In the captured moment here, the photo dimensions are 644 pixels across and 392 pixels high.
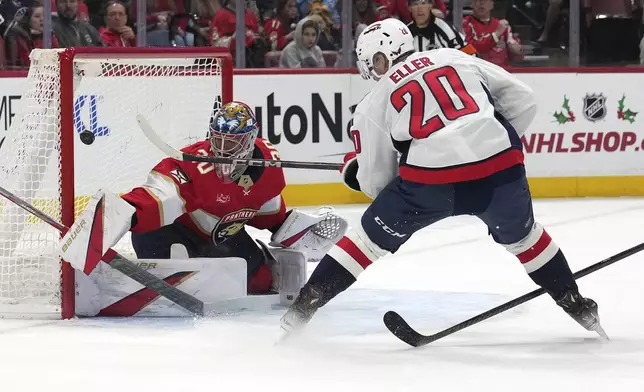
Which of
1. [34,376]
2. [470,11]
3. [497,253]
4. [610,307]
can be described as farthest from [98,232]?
[470,11]

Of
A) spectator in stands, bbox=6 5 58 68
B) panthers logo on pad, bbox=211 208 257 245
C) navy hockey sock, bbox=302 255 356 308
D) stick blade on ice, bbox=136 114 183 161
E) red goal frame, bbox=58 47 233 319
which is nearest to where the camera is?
navy hockey sock, bbox=302 255 356 308

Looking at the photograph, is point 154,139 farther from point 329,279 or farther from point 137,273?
point 329,279

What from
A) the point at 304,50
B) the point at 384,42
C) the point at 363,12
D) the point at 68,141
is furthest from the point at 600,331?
the point at 363,12

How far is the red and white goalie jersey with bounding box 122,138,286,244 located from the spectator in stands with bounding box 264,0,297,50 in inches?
118

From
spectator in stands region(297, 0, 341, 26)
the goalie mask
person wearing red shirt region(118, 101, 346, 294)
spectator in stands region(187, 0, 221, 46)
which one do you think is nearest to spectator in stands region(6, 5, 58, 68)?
spectator in stands region(187, 0, 221, 46)

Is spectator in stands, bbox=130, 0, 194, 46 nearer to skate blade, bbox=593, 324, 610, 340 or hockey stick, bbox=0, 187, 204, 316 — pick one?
hockey stick, bbox=0, 187, 204, 316

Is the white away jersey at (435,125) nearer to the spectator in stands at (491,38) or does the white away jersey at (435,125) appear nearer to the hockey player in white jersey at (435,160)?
the hockey player in white jersey at (435,160)

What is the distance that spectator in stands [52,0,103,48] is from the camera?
6.39m

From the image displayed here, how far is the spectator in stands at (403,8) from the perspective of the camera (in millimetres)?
7049

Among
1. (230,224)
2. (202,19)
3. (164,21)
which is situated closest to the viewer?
(230,224)

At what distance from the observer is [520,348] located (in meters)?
3.33

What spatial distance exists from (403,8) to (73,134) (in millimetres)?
3742

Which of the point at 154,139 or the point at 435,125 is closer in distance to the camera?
the point at 435,125

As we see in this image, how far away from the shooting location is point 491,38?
730 cm
